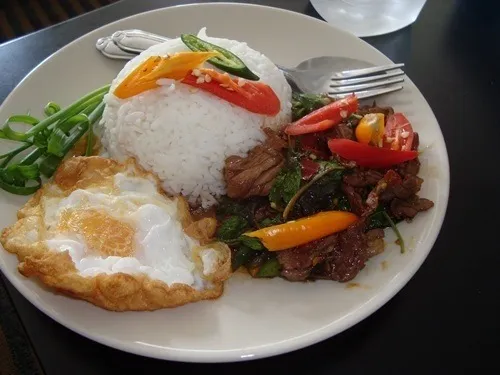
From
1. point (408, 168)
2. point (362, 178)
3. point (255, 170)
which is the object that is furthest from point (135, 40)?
point (408, 168)

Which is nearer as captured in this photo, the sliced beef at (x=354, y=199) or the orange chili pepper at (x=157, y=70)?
the sliced beef at (x=354, y=199)

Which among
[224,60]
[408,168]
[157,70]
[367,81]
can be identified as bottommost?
[408,168]

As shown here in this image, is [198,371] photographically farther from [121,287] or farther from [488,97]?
[488,97]

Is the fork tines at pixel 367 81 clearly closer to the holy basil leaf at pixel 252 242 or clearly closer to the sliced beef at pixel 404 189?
the sliced beef at pixel 404 189

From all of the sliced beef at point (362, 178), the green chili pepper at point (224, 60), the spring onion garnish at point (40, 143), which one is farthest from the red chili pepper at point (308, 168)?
the spring onion garnish at point (40, 143)

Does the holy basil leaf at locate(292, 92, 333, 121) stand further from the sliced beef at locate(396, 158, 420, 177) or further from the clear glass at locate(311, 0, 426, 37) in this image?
the clear glass at locate(311, 0, 426, 37)

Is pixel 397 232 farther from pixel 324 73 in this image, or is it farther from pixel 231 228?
pixel 324 73
